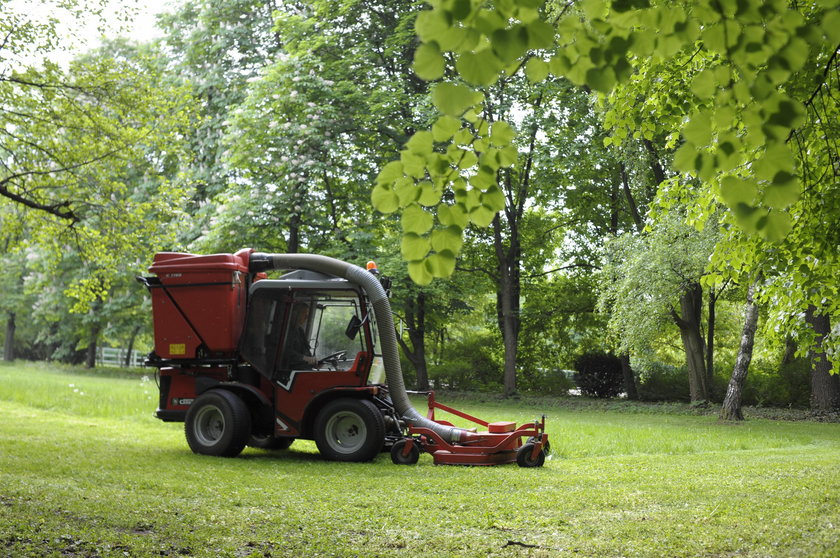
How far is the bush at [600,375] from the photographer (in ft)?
92.7

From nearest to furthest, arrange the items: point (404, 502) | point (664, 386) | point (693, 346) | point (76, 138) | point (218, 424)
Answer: point (404, 502), point (218, 424), point (76, 138), point (693, 346), point (664, 386)

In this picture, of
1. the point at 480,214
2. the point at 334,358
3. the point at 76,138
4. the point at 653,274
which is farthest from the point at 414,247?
the point at 653,274

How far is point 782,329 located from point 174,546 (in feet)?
20.1

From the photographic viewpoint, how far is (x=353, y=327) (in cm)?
1045

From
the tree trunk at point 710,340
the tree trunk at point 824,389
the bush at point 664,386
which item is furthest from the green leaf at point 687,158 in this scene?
the bush at point 664,386

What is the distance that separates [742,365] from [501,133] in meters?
17.1

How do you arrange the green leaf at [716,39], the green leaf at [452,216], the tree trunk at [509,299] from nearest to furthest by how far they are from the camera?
the green leaf at [716,39] → the green leaf at [452,216] → the tree trunk at [509,299]

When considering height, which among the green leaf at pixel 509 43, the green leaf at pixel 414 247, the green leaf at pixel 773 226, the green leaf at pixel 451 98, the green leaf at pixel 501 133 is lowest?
the green leaf at pixel 414 247

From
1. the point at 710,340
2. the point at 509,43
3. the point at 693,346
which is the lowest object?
the point at 509,43

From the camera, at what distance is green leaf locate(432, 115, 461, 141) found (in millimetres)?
2461

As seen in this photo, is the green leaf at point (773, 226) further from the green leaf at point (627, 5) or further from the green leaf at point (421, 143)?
the green leaf at point (421, 143)

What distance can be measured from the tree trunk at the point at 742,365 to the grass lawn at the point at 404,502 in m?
6.31

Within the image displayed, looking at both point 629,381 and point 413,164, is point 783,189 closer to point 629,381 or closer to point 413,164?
point 413,164

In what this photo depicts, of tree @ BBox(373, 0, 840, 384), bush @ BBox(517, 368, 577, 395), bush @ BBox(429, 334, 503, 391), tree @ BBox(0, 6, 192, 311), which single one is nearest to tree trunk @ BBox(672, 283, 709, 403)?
bush @ BBox(517, 368, 577, 395)
